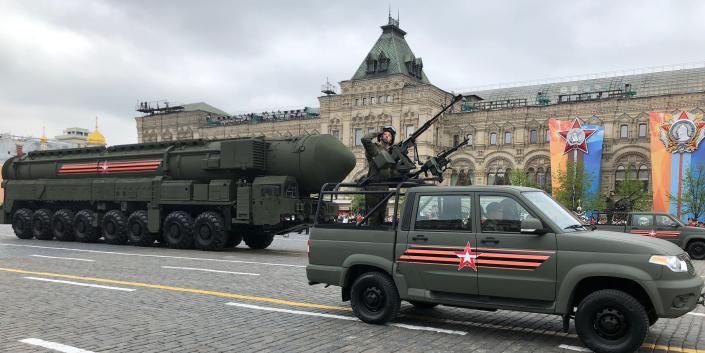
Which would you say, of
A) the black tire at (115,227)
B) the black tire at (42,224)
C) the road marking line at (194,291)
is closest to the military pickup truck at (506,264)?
the road marking line at (194,291)

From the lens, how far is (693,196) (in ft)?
147

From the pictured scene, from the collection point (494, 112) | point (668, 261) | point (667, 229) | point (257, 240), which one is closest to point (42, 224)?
point (257, 240)

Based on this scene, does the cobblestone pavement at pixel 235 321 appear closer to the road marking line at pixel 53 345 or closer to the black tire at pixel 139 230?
the road marking line at pixel 53 345

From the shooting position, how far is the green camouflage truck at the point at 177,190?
18.2 metres

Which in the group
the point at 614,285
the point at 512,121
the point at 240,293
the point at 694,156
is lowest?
the point at 240,293

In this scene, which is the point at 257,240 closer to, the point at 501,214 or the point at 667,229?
the point at 501,214

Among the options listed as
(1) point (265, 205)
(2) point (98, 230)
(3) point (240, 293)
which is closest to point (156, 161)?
(2) point (98, 230)

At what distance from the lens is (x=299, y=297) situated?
32.5 feet

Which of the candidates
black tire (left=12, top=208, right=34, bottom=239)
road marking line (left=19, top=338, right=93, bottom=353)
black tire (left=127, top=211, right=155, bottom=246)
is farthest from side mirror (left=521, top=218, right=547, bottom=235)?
black tire (left=12, top=208, right=34, bottom=239)

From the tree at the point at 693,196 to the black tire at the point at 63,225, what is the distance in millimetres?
42746

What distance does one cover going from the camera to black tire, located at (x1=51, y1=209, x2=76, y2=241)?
22.9 meters

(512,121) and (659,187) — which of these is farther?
(512,121)

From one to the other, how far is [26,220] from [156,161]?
→ 7698 mm

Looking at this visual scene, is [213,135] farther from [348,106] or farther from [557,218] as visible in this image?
[557,218]
